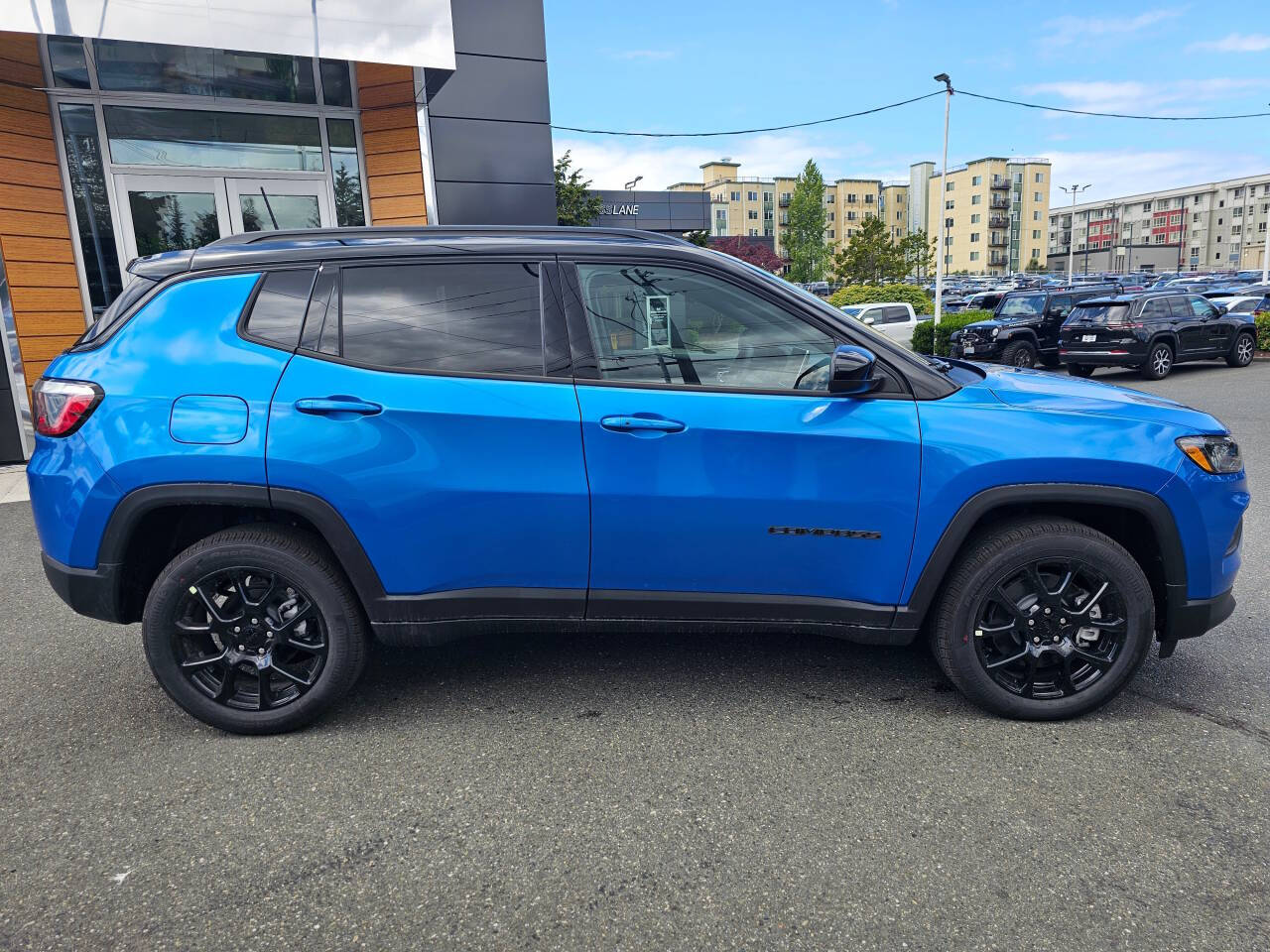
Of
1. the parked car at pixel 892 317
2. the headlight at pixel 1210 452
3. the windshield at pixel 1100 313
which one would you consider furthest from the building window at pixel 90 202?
the parked car at pixel 892 317

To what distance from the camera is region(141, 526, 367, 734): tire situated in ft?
9.77

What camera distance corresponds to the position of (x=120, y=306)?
309cm

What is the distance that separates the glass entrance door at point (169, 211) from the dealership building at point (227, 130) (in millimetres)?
16

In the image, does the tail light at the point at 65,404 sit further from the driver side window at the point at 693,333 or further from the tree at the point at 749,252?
the tree at the point at 749,252

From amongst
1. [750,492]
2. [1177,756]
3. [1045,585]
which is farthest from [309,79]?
[1177,756]

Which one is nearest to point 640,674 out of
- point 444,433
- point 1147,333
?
point 444,433

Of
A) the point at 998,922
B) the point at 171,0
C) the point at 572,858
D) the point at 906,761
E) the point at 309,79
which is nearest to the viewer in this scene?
the point at 998,922

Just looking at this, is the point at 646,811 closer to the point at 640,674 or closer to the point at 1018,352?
the point at 640,674

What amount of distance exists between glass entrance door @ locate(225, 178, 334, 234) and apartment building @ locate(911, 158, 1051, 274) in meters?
114

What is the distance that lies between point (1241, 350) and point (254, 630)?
19.9m

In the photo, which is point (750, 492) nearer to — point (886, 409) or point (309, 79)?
point (886, 409)

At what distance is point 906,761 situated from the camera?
9.45 ft

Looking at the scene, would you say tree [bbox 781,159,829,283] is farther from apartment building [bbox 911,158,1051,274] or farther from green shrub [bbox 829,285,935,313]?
apartment building [bbox 911,158,1051,274]

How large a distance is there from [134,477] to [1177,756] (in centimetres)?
367
